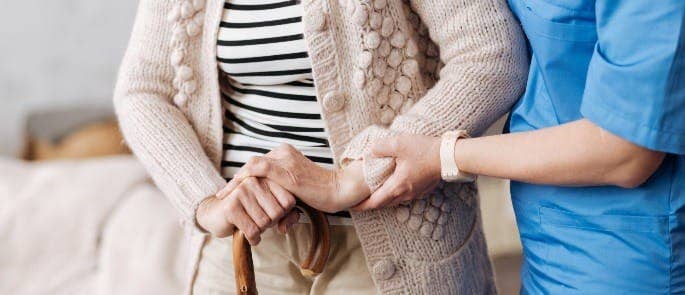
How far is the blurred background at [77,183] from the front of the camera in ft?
7.59

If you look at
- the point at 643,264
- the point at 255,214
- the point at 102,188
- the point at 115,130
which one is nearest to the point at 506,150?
the point at 643,264

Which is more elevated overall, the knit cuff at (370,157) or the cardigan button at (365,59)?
the cardigan button at (365,59)

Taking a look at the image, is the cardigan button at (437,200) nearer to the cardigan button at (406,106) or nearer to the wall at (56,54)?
the cardigan button at (406,106)

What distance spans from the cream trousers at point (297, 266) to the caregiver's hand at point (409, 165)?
0.16 m

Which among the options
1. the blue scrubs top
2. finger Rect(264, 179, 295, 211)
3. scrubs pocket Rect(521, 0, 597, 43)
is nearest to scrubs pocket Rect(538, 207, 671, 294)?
the blue scrubs top

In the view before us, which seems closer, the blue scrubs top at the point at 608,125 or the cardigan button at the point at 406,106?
the blue scrubs top at the point at 608,125

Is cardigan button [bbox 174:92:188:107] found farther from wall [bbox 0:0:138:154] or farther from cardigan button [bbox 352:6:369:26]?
wall [bbox 0:0:138:154]

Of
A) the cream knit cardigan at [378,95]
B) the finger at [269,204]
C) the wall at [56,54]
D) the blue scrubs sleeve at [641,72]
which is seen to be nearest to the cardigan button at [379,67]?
the cream knit cardigan at [378,95]

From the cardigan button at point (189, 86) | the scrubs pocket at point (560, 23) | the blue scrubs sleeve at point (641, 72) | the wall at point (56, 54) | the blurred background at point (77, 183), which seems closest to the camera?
the blue scrubs sleeve at point (641, 72)

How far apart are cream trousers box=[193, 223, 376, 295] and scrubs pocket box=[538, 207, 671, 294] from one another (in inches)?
11.9

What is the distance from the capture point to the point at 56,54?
3.55 m

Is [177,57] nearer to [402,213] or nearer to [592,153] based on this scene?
[402,213]

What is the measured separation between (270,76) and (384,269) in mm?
314

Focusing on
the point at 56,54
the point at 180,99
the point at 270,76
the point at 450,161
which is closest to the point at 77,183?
the point at 56,54
